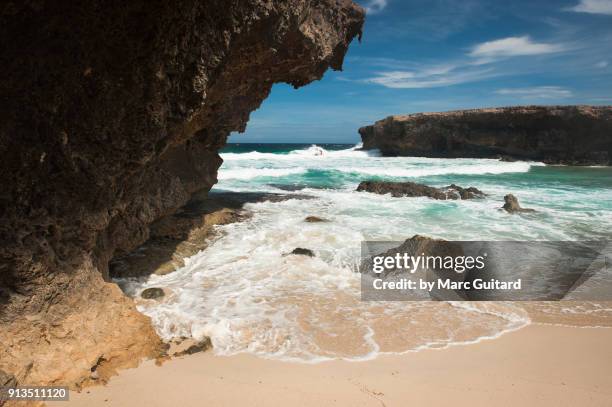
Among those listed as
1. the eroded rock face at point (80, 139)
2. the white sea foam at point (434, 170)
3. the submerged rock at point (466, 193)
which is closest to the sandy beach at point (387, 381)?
the eroded rock face at point (80, 139)

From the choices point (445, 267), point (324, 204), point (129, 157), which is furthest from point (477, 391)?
point (324, 204)

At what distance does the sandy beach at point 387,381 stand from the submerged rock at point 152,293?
5.12 feet

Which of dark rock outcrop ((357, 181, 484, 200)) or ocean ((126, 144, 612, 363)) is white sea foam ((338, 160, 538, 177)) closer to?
dark rock outcrop ((357, 181, 484, 200))

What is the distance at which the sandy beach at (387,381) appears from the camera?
3264 millimetres

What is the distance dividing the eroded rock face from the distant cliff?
111 feet

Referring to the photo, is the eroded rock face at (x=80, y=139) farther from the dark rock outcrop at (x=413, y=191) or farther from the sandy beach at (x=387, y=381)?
the dark rock outcrop at (x=413, y=191)

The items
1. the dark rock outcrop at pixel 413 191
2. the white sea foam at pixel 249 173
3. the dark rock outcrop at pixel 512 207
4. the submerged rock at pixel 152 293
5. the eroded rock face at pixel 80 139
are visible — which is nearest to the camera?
the eroded rock face at pixel 80 139

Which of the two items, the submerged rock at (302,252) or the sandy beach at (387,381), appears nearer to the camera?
the sandy beach at (387,381)

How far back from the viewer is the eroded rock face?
319 centimetres

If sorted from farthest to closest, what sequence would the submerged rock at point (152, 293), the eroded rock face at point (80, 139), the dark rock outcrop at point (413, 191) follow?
the dark rock outcrop at point (413, 191) → the submerged rock at point (152, 293) → the eroded rock face at point (80, 139)

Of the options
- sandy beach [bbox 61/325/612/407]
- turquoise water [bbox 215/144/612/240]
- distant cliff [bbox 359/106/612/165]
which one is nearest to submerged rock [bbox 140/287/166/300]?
sandy beach [bbox 61/325/612/407]

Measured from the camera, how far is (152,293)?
17.2ft

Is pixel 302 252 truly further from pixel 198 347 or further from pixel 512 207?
pixel 512 207

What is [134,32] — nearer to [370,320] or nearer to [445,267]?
[370,320]
